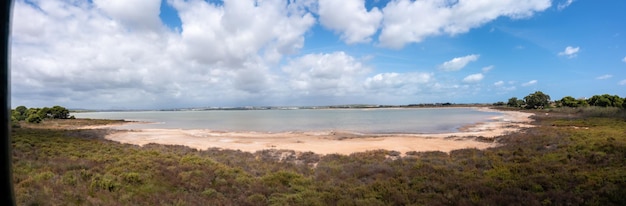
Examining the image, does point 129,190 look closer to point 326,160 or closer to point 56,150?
point 326,160

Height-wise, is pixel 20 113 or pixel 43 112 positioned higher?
pixel 43 112

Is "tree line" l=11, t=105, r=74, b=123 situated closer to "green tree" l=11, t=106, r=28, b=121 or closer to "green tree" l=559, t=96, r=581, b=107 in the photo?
"green tree" l=11, t=106, r=28, b=121

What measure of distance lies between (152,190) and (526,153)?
48.8 ft

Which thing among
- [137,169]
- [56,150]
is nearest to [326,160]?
[137,169]

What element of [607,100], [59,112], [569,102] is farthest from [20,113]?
[569,102]

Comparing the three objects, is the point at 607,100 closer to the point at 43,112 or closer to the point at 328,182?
the point at 328,182

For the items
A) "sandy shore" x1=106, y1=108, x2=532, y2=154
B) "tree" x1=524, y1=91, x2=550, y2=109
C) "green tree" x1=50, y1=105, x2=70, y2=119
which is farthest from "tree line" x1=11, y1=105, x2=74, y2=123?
"tree" x1=524, y1=91, x2=550, y2=109

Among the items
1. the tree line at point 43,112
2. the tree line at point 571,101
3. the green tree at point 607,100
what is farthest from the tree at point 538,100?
the tree line at point 43,112

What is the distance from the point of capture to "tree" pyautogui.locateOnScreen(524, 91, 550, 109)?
96062 millimetres

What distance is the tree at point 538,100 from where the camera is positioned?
315 feet

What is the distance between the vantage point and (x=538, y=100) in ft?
316

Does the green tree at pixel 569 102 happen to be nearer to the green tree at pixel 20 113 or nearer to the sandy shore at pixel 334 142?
the sandy shore at pixel 334 142

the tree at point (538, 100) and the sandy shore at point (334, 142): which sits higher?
the tree at point (538, 100)

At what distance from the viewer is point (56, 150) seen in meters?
14.9
